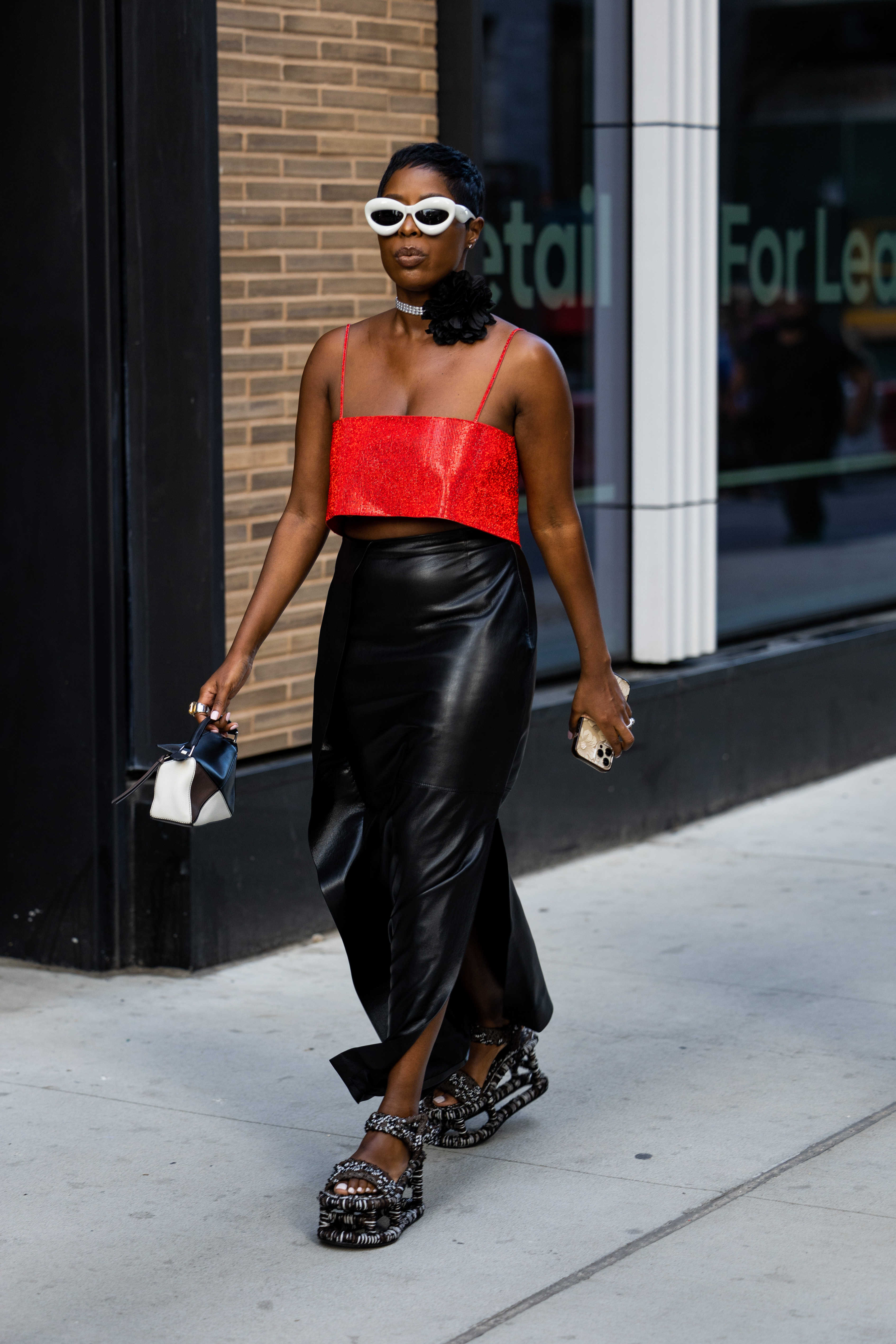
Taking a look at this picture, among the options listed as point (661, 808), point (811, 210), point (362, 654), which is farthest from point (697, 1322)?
point (811, 210)

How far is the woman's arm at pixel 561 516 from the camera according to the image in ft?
13.5

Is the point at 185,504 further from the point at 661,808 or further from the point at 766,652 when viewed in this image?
the point at 766,652

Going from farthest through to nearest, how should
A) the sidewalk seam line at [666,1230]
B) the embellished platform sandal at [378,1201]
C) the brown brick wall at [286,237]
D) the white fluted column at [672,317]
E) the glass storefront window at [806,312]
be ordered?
the glass storefront window at [806,312] < the white fluted column at [672,317] < the brown brick wall at [286,237] < the embellished platform sandal at [378,1201] < the sidewalk seam line at [666,1230]

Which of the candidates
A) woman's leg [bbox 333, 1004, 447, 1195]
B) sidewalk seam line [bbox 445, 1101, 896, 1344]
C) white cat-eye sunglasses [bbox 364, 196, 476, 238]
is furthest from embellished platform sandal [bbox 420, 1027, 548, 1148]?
white cat-eye sunglasses [bbox 364, 196, 476, 238]

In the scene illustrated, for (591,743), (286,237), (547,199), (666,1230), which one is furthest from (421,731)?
(547,199)

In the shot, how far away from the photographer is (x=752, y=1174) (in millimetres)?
4336

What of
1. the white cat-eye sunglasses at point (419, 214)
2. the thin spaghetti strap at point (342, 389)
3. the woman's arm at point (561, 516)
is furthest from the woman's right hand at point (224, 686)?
the white cat-eye sunglasses at point (419, 214)

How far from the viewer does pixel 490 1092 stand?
460 centimetres

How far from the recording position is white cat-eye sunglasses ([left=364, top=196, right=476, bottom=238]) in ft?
13.2

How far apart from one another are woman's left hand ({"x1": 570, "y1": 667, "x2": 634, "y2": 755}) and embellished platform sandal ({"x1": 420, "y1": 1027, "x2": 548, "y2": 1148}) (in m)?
0.74

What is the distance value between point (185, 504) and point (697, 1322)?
291cm

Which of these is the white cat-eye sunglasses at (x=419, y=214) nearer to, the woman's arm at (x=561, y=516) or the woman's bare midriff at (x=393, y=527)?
the woman's arm at (x=561, y=516)

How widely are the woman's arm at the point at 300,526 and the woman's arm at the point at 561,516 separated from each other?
388mm

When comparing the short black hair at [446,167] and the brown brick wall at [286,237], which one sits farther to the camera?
the brown brick wall at [286,237]
